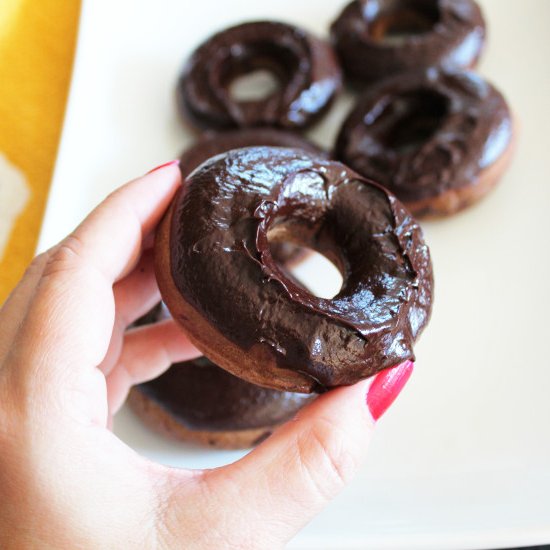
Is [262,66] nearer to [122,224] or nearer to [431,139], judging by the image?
[431,139]

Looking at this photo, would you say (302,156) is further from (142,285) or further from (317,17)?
(317,17)

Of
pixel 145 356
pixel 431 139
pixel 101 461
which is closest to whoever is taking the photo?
pixel 101 461

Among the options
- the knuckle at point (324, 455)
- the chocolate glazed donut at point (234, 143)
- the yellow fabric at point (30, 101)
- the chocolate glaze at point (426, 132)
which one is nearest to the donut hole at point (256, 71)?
the chocolate glazed donut at point (234, 143)

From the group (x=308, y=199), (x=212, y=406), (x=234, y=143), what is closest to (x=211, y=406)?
(x=212, y=406)

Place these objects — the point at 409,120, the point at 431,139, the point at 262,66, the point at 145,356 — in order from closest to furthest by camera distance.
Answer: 1. the point at 145,356
2. the point at 431,139
3. the point at 409,120
4. the point at 262,66

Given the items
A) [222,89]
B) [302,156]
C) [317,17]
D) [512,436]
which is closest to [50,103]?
[222,89]

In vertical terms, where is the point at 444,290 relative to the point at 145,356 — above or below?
below
